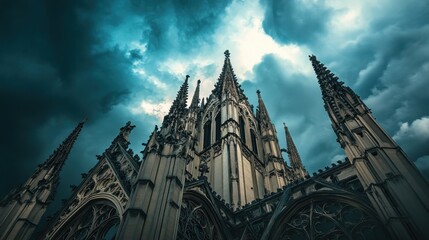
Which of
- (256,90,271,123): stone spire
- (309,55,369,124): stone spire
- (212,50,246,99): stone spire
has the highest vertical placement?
(212,50,246,99): stone spire

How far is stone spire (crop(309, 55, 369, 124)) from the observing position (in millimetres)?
14211

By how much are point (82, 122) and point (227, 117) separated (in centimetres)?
1367

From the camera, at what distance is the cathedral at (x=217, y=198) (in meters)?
9.50

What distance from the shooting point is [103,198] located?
13.6m

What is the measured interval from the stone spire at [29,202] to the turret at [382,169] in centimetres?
1567

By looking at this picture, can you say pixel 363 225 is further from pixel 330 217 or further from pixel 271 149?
pixel 271 149

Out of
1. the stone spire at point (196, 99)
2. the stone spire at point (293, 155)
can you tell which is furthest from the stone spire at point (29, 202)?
the stone spire at point (293, 155)

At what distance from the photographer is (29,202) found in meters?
15.4

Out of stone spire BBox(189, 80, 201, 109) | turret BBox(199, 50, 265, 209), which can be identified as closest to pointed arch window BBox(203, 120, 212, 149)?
turret BBox(199, 50, 265, 209)

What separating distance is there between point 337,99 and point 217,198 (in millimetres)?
8433

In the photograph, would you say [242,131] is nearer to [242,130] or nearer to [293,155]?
[242,130]

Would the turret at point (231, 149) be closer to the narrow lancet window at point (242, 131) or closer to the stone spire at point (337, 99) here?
the narrow lancet window at point (242, 131)

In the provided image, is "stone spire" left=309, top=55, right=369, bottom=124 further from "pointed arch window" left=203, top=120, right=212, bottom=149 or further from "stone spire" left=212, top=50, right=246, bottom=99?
"stone spire" left=212, top=50, right=246, bottom=99

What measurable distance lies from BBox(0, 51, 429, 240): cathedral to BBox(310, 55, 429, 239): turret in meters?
0.03
